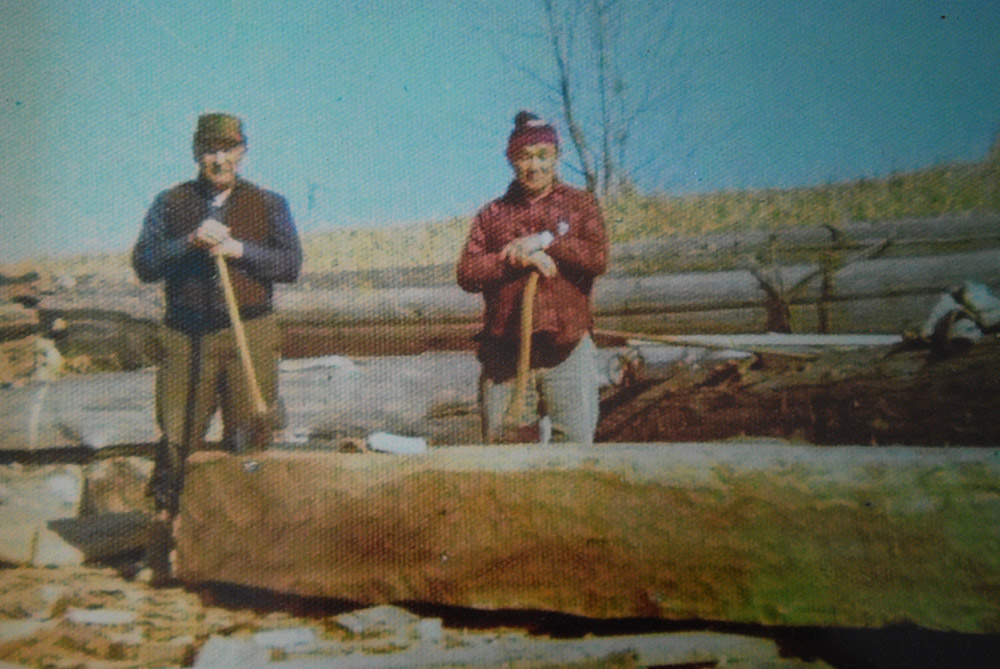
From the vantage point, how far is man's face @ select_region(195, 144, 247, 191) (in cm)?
232

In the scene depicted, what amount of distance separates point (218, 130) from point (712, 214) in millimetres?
1405

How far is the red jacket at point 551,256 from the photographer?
7.42 feet

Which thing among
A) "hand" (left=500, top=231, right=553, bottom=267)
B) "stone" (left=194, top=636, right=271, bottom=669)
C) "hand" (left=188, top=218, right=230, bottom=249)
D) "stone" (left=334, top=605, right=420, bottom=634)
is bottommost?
"stone" (left=194, top=636, right=271, bottom=669)

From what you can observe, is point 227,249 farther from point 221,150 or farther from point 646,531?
point 646,531

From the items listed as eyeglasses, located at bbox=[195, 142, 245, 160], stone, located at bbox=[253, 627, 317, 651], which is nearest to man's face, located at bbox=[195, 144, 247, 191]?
eyeglasses, located at bbox=[195, 142, 245, 160]

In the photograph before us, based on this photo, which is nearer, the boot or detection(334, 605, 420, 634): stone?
detection(334, 605, 420, 634): stone

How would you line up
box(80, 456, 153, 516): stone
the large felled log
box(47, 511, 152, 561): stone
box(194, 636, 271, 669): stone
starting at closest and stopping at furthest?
1. the large felled log
2. box(194, 636, 271, 669): stone
3. box(47, 511, 152, 561): stone
4. box(80, 456, 153, 516): stone

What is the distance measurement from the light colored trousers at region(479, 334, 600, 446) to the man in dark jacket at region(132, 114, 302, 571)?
2.10 ft

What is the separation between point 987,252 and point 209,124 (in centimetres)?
216

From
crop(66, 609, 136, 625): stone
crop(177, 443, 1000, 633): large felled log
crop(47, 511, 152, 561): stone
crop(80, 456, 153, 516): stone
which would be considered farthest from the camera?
crop(80, 456, 153, 516): stone

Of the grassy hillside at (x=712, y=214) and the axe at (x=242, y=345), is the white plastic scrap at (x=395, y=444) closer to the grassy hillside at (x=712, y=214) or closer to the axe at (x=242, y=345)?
the axe at (x=242, y=345)

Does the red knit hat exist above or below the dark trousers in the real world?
above

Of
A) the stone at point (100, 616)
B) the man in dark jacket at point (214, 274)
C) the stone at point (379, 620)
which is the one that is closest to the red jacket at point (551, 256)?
the man in dark jacket at point (214, 274)

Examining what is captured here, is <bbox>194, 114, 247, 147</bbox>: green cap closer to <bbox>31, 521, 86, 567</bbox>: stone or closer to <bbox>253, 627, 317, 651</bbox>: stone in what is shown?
<bbox>31, 521, 86, 567</bbox>: stone
